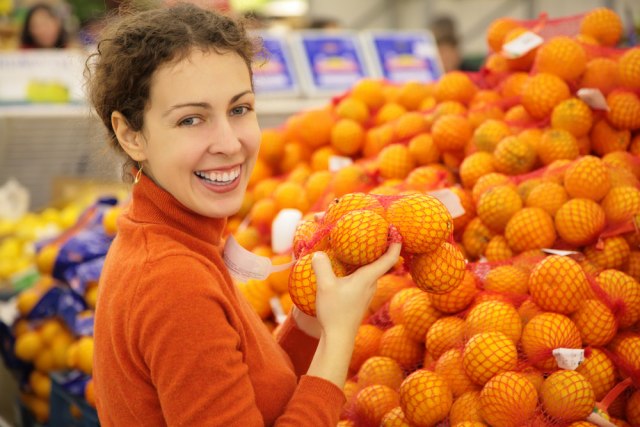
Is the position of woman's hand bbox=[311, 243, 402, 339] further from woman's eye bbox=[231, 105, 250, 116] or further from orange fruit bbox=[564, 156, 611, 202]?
orange fruit bbox=[564, 156, 611, 202]

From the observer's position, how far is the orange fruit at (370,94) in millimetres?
3361

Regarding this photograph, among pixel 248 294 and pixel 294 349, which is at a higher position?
pixel 294 349

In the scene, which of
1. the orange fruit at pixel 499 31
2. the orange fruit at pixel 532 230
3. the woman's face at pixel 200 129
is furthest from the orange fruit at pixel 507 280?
the orange fruit at pixel 499 31

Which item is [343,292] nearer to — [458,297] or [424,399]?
[424,399]

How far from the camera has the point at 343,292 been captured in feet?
4.75

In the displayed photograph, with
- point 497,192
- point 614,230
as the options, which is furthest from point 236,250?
point 614,230

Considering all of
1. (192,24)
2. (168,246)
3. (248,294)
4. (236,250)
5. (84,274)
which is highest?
(192,24)

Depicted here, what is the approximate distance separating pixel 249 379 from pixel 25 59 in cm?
427

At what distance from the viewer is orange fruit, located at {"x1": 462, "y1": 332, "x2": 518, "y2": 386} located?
1.72 m

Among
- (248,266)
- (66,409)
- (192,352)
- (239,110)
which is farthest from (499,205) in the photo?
(66,409)

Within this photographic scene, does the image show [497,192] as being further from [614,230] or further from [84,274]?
[84,274]

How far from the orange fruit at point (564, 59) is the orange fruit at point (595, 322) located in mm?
945

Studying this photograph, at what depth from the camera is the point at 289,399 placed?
1.56 m

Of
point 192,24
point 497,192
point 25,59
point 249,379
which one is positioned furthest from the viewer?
point 25,59
